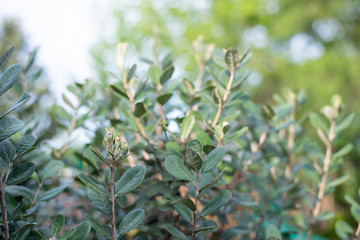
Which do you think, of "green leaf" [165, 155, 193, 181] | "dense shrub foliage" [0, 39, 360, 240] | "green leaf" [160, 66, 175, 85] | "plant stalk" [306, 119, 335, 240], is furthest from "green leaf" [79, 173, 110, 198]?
"plant stalk" [306, 119, 335, 240]

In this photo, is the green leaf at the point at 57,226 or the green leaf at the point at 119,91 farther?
the green leaf at the point at 119,91

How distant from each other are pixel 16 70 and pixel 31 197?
0.30m

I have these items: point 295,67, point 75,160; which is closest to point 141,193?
point 75,160

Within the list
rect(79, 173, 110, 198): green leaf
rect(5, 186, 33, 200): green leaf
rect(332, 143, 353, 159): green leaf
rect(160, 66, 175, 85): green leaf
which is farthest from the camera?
rect(332, 143, 353, 159): green leaf

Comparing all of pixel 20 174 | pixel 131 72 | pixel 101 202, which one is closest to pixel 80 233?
pixel 101 202

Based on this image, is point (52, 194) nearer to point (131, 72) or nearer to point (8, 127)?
point (8, 127)

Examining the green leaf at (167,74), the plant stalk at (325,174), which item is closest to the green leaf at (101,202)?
the green leaf at (167,74)

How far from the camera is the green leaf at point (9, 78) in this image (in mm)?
526

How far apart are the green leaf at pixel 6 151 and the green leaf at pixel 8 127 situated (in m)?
0.05

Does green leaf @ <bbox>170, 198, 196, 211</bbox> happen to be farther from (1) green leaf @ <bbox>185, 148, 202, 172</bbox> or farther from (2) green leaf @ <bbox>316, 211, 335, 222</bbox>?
(2) green leaf @ <bbox>316, 211, 335, 222</bbox>

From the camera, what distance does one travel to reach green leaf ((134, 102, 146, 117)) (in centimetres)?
75

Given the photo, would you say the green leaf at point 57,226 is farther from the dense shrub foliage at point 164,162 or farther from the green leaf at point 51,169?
the green leaf at point 51,169

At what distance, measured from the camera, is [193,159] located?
0.56m

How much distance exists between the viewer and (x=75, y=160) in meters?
1.09
